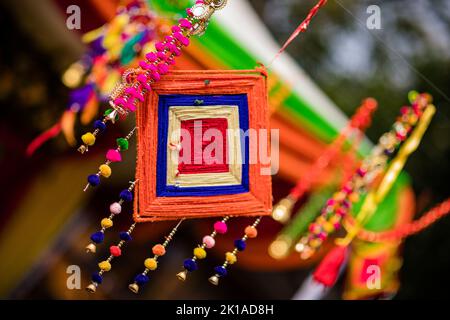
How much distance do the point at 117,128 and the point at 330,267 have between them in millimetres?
729

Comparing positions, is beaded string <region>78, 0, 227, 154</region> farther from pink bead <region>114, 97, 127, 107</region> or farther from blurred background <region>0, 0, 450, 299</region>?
blurred background <region>0, 0, 450, 299</region>

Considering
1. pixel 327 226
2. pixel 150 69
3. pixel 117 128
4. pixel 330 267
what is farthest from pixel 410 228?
pixel 150 69

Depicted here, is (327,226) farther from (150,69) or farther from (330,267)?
(150,69)

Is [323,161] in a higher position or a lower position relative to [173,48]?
higher

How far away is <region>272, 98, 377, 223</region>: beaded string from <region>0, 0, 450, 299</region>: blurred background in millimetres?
24

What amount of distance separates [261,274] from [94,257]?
49 cm

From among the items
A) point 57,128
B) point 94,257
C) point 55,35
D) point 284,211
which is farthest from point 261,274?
point 55,35

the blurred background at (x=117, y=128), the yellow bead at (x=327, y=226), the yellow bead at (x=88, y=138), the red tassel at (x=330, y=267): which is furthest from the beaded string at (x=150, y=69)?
the red tassel at (x=330, y=267)

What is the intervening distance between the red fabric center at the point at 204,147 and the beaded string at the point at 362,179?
0.49m

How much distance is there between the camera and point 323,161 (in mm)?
1601

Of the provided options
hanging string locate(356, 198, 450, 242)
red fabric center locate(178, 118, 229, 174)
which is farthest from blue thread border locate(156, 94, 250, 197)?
hanging string locate(356, 198, 450, 242)

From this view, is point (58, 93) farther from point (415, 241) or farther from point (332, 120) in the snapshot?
point (415, 241)

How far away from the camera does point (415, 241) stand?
181cm

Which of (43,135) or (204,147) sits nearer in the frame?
(204,147)
